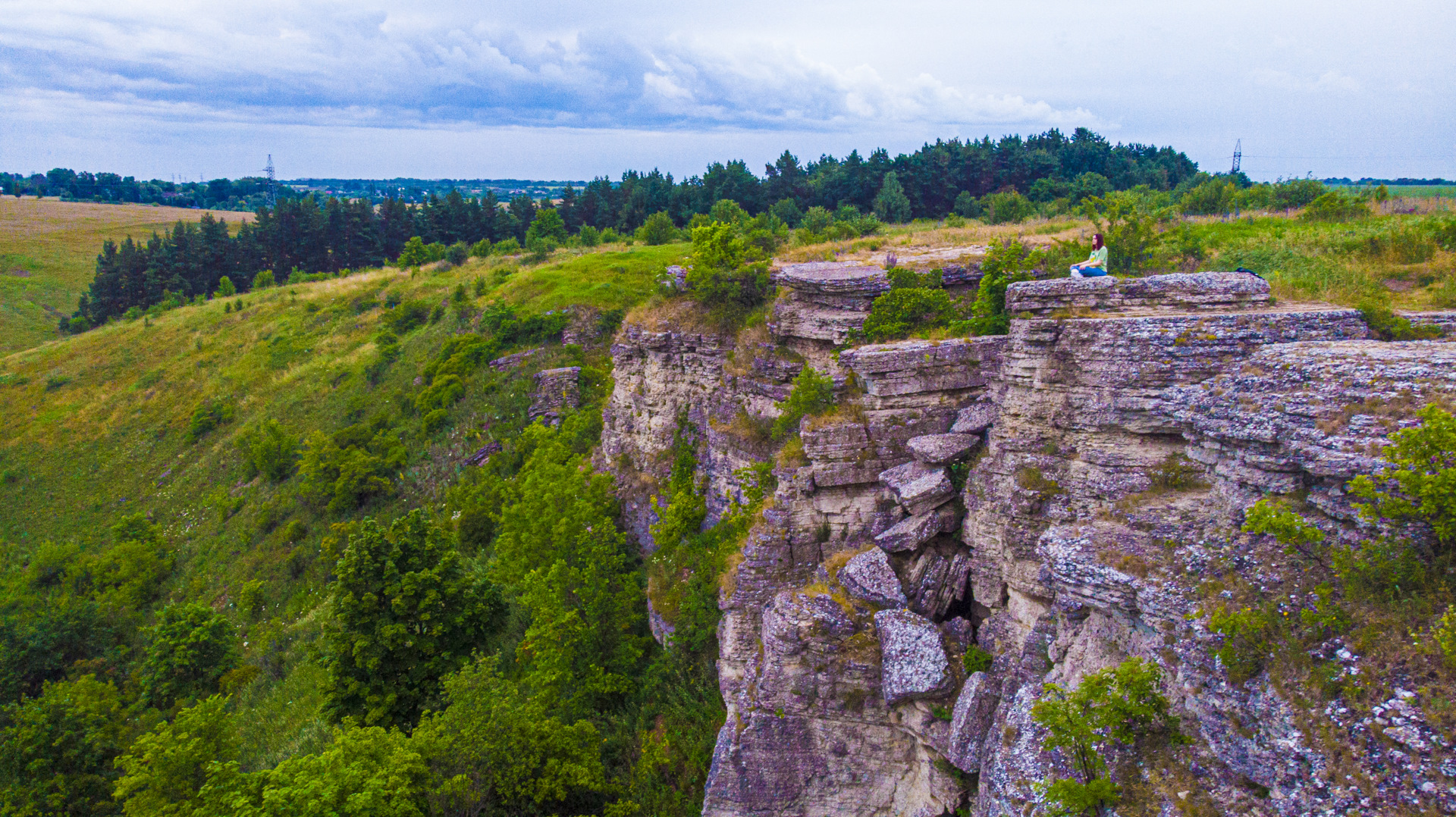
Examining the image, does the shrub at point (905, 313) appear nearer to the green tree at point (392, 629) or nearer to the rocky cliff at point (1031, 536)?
the rocky cliff at point (1031, 536)

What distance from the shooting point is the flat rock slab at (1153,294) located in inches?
739

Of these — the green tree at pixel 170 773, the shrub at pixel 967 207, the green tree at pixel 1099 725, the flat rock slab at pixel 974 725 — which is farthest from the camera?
the shrub at pixel 967 207

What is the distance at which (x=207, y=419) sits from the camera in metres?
68.9

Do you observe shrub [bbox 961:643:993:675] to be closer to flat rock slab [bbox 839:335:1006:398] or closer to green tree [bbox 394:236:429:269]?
flat rock slab [bbox 839:335:1006:398]

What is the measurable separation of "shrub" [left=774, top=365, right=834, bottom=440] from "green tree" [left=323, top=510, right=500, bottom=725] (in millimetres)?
15302

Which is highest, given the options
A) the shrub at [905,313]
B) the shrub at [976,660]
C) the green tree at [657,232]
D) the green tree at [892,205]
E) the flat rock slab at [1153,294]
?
the green tree at [892,205]

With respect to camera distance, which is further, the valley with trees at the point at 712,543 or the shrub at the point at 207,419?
the shrub at the point at 207,419

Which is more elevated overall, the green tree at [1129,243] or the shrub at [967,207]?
the shrub at [967,207]

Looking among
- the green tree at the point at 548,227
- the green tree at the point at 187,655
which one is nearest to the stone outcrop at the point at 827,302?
the green tree at the point at 187,655

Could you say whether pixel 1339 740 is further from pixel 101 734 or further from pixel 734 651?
→ pixel 101 734

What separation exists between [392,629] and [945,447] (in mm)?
20669

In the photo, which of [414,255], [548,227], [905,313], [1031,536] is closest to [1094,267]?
[905,313]

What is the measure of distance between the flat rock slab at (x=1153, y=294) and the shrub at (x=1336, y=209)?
1546cm

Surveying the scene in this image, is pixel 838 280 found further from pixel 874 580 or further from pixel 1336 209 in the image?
pixel 1336 209
